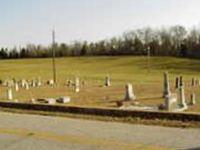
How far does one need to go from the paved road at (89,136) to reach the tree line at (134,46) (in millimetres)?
113401

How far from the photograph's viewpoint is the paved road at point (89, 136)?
7755 millimetres

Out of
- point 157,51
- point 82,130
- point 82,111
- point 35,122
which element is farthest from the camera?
point 157,51

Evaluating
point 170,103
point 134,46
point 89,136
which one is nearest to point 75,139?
Result: point 89,136

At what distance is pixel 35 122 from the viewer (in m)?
11.2

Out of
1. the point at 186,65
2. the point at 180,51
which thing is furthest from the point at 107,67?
the point at 180,51

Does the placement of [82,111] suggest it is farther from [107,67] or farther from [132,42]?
[132,42]

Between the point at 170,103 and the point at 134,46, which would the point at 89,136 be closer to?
the point at 170,103

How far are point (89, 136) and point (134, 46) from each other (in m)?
128

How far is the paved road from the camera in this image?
7755 millimetres

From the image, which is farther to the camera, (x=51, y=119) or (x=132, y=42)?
(x=132, y=42)

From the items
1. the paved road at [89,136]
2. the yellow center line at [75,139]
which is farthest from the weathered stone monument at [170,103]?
the yellow center line at [75,139]

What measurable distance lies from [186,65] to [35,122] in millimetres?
90574

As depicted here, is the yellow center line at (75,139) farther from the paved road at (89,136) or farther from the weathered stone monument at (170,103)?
the weathered stone monument at (170,103)

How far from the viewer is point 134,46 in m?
136
